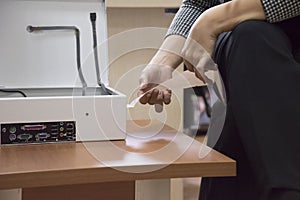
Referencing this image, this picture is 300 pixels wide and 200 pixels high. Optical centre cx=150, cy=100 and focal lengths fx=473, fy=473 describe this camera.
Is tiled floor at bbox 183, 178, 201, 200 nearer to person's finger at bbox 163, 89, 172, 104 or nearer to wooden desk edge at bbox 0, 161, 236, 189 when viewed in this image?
person's finger at bbox 163, 89, 172, 104

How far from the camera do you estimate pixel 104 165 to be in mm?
650

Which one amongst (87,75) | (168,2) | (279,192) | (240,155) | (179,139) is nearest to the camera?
(279,192)

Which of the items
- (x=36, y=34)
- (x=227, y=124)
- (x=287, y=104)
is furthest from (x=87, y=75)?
(x=287, y=104)

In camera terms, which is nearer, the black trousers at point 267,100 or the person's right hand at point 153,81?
the black trousers at point 267,100

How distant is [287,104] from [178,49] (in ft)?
0.97

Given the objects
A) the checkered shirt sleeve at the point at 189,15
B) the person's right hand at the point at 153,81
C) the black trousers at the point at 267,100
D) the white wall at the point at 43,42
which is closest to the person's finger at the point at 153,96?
the person's right hand at the point at 153,81

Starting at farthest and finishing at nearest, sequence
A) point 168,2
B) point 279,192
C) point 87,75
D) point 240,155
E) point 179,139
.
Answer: point 168,2
point 87,75
point 179,139
point 240,155
point 279,192

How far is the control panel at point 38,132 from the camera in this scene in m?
0.80

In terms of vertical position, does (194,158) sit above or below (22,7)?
below

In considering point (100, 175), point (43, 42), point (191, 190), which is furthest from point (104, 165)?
point (191, 190)

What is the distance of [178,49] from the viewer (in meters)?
0.87

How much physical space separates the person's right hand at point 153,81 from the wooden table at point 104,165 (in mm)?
71

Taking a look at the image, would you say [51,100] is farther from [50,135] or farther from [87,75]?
[87,75]

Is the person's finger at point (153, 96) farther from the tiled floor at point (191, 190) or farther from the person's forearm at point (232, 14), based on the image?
the tiled floor at point (191, 190)
